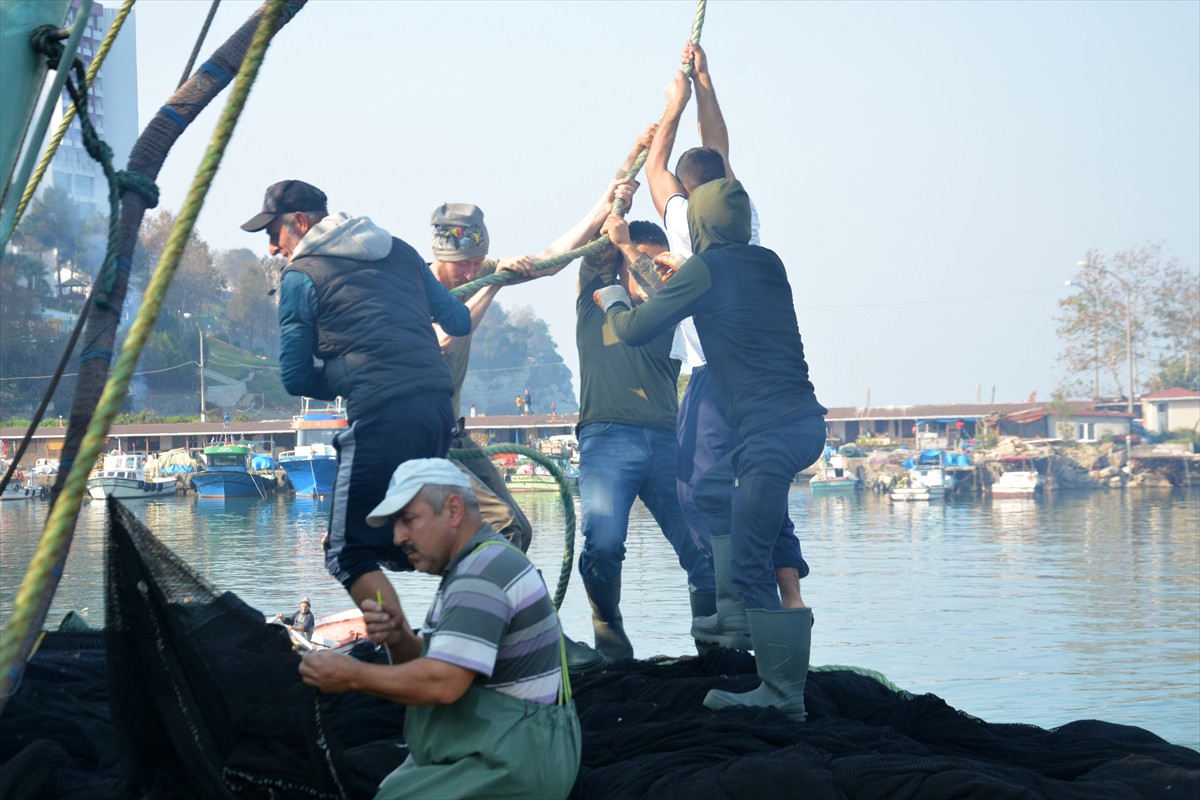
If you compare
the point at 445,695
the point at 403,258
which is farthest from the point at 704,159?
the point at 445,695

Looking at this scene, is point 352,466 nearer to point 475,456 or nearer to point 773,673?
point 475,456

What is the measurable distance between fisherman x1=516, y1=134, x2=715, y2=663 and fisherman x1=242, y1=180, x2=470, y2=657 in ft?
5.30

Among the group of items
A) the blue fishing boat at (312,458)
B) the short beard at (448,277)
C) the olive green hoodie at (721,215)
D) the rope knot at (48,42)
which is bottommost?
the blue fishing boat at (312,458)

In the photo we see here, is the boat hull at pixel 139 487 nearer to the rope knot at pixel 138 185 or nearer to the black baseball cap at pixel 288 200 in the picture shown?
the black baseball cap at pixel 288 200

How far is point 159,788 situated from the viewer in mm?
3900

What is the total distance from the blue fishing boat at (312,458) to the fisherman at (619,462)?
52.6 m

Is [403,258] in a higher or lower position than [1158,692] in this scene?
higher

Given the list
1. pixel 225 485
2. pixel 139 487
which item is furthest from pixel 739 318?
pixel 225 485

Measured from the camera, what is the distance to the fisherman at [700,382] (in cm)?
627

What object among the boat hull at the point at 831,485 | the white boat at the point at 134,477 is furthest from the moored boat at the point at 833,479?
the white boat at the point at 134,477

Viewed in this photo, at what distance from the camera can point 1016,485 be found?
6912 centimetres

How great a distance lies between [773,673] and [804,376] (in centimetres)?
130

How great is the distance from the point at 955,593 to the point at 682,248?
2261 centimetres

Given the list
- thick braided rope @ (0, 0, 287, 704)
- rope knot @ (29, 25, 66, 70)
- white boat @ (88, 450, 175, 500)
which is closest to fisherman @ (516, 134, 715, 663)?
thick braided rope @ (0, 0, 287, 704)
